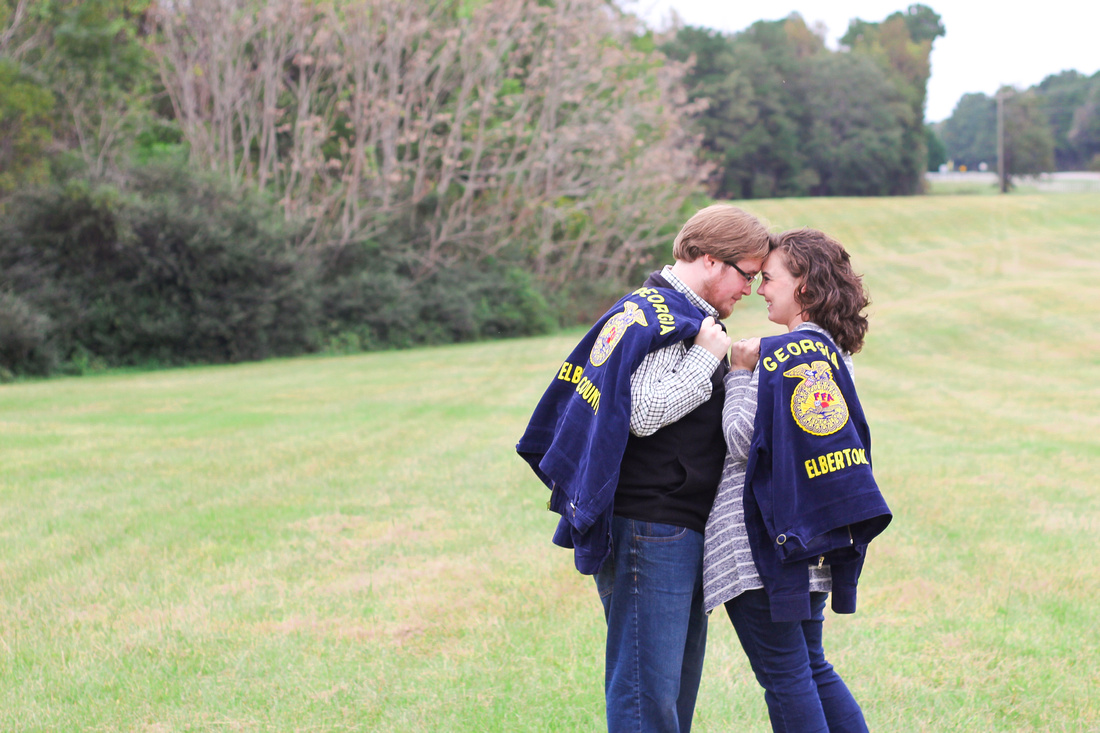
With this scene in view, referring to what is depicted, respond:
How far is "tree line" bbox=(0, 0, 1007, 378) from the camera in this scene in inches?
766

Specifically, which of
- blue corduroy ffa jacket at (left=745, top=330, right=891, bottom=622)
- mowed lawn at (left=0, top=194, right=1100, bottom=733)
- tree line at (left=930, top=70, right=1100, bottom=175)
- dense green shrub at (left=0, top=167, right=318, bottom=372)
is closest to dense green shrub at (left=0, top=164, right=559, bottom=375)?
dense green shrub at (left=0, top=167, right=318, bottom=372)

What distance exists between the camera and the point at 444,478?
835cm

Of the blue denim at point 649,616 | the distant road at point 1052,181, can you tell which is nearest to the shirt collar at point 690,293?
the blue denim at point 649,616

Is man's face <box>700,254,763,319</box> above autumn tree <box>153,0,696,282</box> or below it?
below

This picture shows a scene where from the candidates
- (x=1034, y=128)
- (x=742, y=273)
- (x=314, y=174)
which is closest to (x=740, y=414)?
(x=742, y=273)

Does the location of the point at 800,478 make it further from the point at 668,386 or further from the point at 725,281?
the point at 725,281

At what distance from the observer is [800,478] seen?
2561 millimetres

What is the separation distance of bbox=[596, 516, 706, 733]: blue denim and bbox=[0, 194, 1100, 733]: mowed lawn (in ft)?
3.66

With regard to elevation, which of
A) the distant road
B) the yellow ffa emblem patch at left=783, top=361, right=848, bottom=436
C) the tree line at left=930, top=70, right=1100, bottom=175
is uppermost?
the tree line at left=930, top=70, right=1100, bottom=175

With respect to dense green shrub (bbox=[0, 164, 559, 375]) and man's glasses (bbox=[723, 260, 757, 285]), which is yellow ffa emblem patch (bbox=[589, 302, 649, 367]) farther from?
dense green shrub (bbox=[0, 164, 559, 375])

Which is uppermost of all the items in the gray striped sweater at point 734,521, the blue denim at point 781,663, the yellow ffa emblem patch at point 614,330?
the yellow ffa emblem patch at point 614,330

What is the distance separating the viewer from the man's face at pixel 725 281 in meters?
2.73

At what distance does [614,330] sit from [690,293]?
282 mm

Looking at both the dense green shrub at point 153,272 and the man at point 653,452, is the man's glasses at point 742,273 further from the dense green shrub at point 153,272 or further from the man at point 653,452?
the dense green shrub at point 153,272
